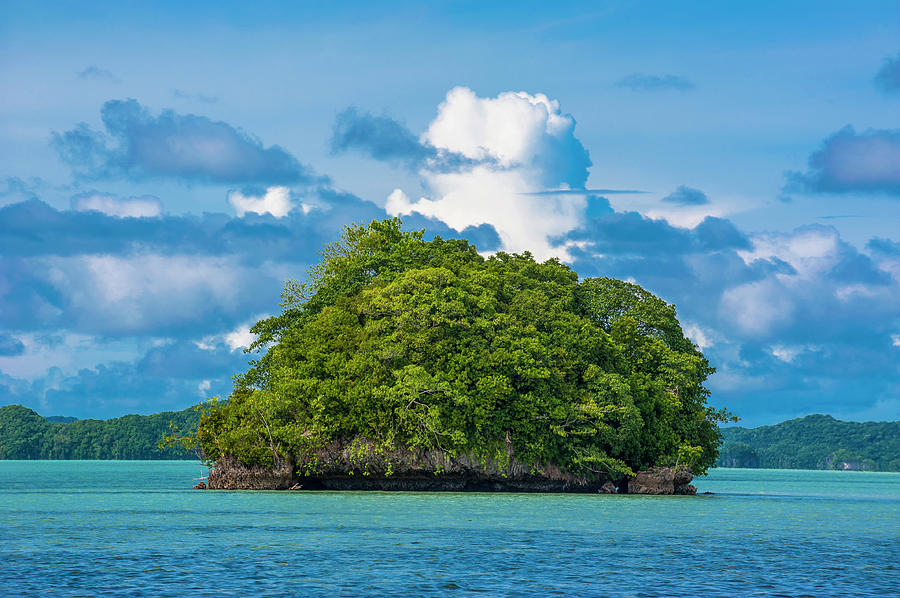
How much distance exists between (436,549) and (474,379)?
85.5ft

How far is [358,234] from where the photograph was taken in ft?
240

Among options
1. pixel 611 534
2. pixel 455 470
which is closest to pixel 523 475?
pixel 455 470

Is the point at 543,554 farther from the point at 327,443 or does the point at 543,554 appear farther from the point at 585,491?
the point at 585,491

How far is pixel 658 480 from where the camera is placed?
198 ft

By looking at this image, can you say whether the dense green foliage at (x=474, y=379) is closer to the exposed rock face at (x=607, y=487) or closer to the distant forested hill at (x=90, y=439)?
the exposed rock face at (x=607, y=487)

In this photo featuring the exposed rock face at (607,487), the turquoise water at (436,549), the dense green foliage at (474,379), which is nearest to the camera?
A: the turquoise water at (436,549)

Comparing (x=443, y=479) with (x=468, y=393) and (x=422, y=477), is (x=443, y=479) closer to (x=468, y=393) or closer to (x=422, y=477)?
(x=422, y=477)

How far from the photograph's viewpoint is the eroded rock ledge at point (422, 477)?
185 ft

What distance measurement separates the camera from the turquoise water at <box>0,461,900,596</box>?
72.9ft

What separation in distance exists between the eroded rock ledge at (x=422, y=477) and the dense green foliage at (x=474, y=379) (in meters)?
0.89

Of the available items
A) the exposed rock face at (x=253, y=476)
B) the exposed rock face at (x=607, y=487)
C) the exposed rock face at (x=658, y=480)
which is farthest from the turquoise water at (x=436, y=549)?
the exposed rock face at (x=607, y=487)

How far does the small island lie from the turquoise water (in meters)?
6.18

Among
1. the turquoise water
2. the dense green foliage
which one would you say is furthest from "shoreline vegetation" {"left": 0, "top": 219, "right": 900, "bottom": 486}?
the turquoise water

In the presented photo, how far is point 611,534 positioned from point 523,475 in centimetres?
2431
